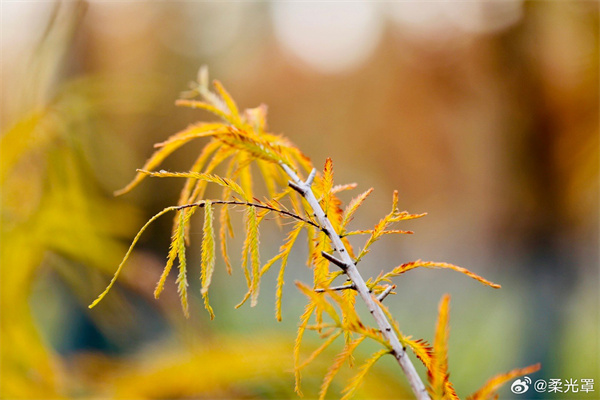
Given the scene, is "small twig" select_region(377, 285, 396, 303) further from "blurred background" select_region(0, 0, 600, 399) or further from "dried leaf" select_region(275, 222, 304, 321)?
"blurred background" select_region(0, 0, 600, 399)

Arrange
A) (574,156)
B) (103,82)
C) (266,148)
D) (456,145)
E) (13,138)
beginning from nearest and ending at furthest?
1. (266,148)
2. (13,138)
3. (103,82)
4. (574,156)
5. (456,145)

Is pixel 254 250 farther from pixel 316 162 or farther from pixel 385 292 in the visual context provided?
pixel 316 162

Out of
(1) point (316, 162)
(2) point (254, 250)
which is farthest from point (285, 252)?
(1) point (316, 162)

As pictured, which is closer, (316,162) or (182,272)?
(182,272)

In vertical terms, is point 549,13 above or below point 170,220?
above

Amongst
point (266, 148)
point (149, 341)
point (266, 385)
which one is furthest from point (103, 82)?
point (149, 341)

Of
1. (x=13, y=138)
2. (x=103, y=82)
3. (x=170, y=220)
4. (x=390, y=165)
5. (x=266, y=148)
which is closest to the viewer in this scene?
(x=266, y=148)

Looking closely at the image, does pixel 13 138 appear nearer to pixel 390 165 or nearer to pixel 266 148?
pixel 266 148

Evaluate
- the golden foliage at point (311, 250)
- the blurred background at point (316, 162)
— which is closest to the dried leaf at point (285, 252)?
the golden foliage at point (311, 250)

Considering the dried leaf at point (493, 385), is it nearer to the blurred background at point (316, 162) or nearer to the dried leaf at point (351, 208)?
the dried leaf at point (351, 208)
